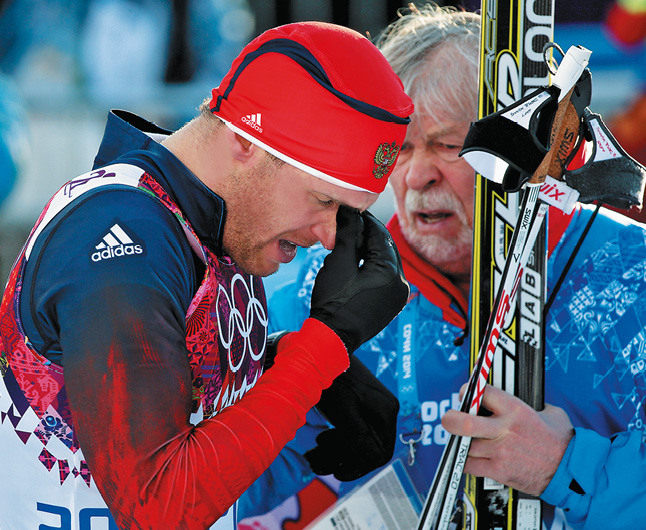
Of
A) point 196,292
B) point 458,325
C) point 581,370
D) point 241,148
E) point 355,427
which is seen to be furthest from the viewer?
point 458,325

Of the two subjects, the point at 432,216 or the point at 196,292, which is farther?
the point at 432,216

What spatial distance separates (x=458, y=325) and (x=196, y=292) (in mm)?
930

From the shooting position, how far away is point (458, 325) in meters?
2.05

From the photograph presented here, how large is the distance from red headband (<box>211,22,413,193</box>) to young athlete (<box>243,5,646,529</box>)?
1.91ft

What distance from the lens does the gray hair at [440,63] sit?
207 centimetres

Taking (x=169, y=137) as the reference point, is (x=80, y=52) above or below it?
above

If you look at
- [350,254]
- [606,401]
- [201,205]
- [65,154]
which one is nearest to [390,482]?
[606,401]

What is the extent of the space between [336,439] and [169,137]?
771 millimetres

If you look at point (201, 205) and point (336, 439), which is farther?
point (336, 439)

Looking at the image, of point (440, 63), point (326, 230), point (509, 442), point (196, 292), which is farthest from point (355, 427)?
point (440, 63)

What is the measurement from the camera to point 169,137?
1.52 m

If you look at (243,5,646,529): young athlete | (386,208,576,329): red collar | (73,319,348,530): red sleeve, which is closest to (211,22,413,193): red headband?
(73,319,348,530): red sleeve

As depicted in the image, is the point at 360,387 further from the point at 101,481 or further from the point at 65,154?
the point at 65,154

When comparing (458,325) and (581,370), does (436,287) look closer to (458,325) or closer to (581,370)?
(458,325)
